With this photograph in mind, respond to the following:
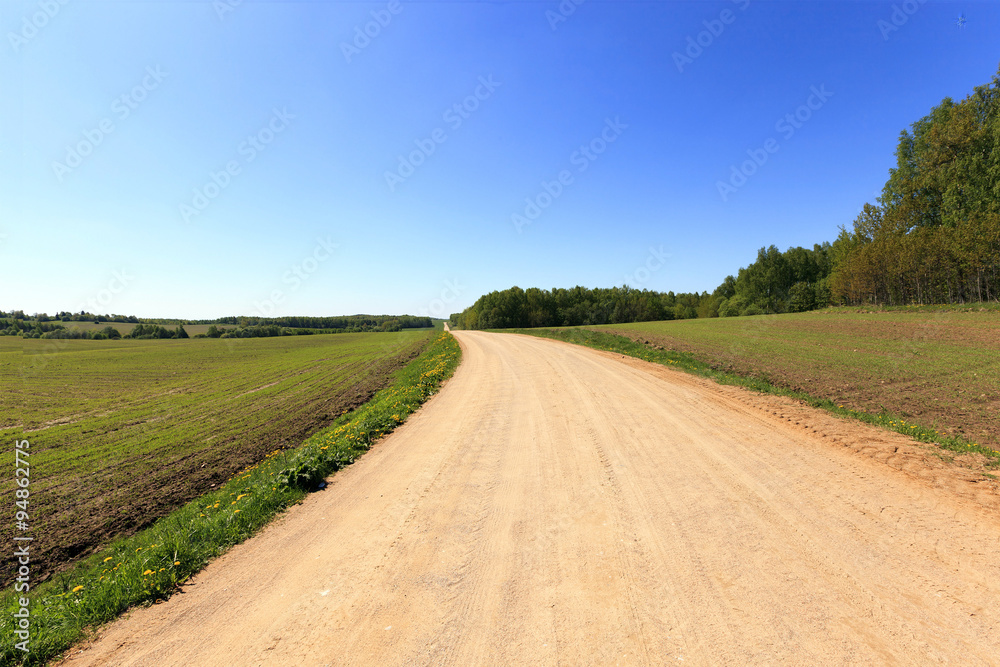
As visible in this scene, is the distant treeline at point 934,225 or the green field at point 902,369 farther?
the distant treeline at point 934,225

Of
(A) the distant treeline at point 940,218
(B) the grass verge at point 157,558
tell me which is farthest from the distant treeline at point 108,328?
(A) the distant treeline at point 940,218

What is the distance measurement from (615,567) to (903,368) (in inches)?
776

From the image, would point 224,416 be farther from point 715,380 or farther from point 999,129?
point 999,129

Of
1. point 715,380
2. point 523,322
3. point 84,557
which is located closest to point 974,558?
point 715,380

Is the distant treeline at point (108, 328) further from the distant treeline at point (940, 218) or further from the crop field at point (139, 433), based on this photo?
the distant treeline at point (940, 218)

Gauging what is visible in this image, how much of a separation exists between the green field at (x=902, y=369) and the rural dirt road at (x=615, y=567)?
14.6 feet

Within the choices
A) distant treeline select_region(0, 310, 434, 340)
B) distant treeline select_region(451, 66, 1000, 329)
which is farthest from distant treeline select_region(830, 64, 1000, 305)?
distant treeline select_region(0, 310, 434, 340)

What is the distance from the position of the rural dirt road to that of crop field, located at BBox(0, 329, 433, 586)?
525 centimetres

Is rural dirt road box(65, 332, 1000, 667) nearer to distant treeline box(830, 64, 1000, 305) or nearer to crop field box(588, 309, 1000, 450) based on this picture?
crop field box(588, 309, 1000, 450)

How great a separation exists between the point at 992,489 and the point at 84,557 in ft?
48.3

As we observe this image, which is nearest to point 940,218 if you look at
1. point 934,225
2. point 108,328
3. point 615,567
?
point 934,225

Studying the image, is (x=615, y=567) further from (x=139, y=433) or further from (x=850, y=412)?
(x=139, y=433)

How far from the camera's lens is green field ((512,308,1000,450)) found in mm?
9716

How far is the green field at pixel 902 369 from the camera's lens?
972cm
